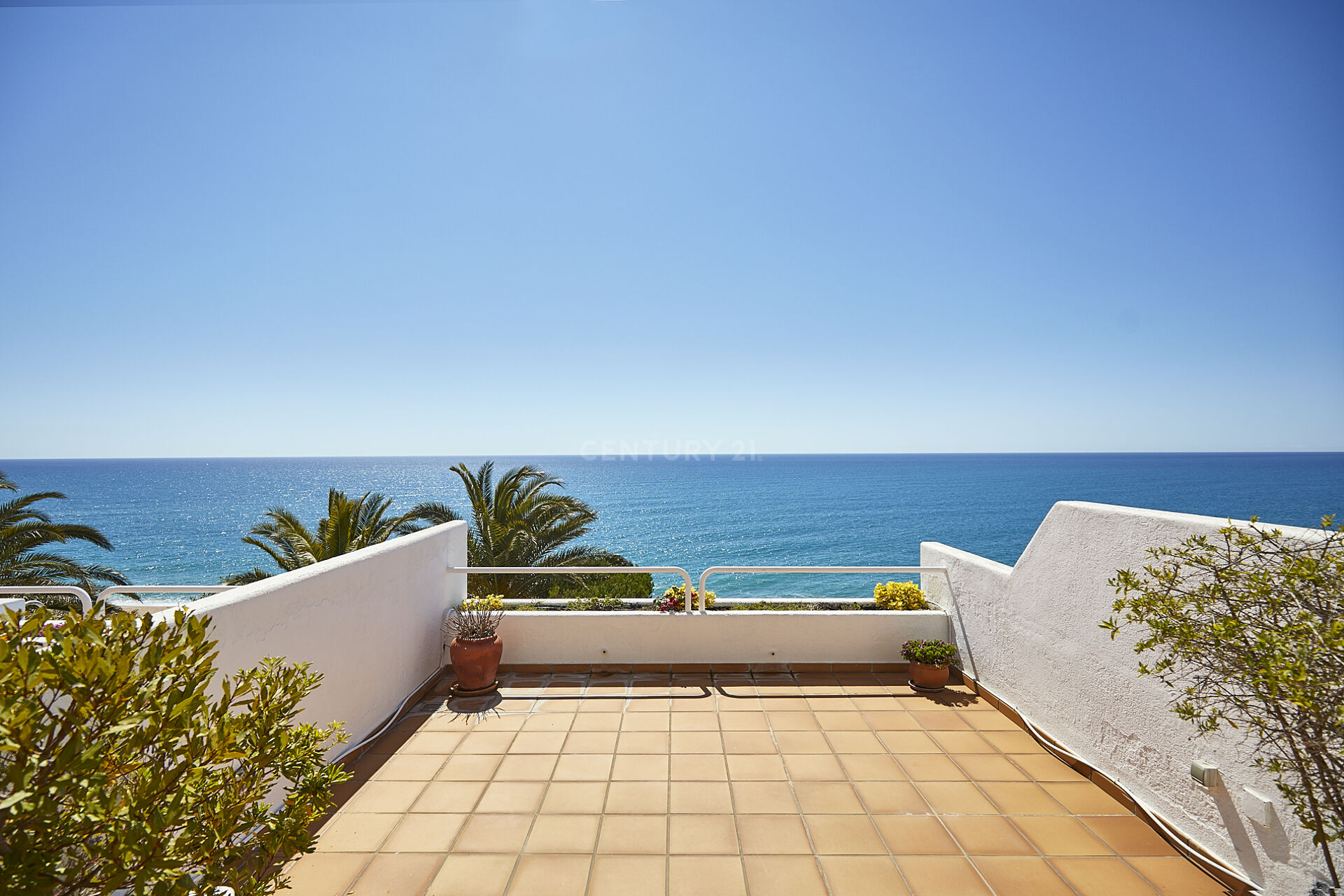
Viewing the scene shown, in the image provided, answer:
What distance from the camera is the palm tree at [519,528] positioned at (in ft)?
33.6

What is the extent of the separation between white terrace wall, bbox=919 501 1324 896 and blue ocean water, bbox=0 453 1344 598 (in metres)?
22.1

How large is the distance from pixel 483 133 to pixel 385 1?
2.20m

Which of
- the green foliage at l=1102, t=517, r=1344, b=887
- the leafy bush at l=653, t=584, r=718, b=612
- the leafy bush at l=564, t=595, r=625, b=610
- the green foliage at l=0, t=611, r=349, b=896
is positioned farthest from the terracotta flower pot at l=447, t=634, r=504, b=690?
the green foliage at l=1102, t=517, r=1344, b=887

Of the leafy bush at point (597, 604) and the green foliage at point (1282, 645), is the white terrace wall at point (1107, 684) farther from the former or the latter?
the leafy bush at point (597, 604)

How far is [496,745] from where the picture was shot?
362 centimetres

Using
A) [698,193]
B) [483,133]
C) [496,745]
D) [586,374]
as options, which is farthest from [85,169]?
[586,374]

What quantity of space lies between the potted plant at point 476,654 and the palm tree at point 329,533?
5355mm

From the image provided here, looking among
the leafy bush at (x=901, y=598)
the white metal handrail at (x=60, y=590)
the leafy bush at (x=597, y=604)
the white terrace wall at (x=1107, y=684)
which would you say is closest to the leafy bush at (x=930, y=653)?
the white terrace wall at (x=1107, y=684)

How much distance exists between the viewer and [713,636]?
4.88 m

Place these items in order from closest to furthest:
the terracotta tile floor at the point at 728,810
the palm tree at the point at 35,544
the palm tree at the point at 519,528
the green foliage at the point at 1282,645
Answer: the green foliage at the point at 1282,645, the terracotta tile floor at the point at 728,810, the palm tree at the point at 35,544, the palm tree at the point at 519,528

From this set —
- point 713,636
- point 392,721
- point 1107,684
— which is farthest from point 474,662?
point 1107,684

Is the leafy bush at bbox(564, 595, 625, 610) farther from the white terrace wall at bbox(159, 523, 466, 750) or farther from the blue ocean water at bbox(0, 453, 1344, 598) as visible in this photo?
the blue ocean water at bbox(0, 453, 1344, 598)

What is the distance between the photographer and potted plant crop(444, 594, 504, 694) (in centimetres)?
436

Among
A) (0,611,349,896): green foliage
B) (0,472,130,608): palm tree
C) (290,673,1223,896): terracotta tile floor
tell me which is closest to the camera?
(0,611,349,896): green foliage
